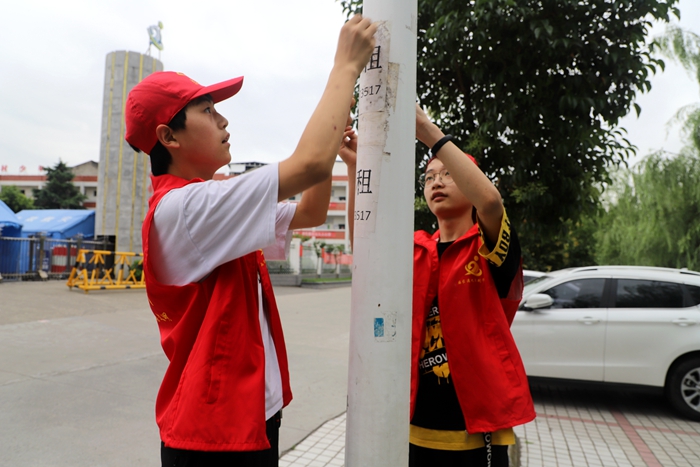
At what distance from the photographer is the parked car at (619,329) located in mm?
5602

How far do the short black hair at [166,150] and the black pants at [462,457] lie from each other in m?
1.30

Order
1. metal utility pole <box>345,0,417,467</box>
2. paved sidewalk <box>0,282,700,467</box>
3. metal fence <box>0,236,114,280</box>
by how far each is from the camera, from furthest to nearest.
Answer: metal fence <box>0,236,114,280</box>, paved sidewalk <box>0,282,700,467</box>, metal utility pole <box>345,0,417,467</box>

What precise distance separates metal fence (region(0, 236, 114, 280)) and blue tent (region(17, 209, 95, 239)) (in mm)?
2748

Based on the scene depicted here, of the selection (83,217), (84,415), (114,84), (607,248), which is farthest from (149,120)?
(83,217)

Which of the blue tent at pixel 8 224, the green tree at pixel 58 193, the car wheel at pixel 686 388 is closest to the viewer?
the car wheel at pixel 686 388

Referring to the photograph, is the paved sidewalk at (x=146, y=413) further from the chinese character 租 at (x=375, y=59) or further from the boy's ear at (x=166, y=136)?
the chinese character 租 at (x=375, y=59)

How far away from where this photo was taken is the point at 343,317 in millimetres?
13062

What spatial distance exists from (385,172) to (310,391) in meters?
4.87

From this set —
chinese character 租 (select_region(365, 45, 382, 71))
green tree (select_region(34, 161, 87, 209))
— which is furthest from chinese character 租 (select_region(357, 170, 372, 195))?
green tree (select_region(34, 161, 87, 209))

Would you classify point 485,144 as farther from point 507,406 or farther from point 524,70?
point 507,406

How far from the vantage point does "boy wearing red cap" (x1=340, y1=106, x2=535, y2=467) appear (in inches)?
68.3

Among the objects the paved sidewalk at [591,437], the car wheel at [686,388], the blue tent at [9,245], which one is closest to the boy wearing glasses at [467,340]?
the paved sidewalk at [591,437]

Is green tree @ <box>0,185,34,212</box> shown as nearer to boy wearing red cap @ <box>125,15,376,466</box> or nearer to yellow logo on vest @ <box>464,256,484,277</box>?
boy wearing red cap @ <box>125,15,376,466</box>

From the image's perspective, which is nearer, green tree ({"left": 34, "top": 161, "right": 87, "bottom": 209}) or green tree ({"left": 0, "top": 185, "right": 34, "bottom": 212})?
A: green tree ({"left": 0, "top": 185, "right": 34, "bottom": 212})
